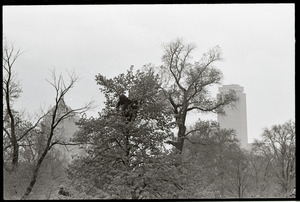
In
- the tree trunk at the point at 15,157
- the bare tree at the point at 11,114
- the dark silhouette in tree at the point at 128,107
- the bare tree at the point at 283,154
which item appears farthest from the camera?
the bare tree at the point at 283,154

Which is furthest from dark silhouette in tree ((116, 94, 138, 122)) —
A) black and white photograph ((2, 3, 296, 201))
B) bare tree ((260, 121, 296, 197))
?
bare tree ((260, 121, 296, 197))

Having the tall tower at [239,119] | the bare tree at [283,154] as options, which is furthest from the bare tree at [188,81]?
the tall tower at [239,119]

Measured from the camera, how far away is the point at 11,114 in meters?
11.1

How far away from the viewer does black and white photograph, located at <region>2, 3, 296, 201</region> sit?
7.70 meters

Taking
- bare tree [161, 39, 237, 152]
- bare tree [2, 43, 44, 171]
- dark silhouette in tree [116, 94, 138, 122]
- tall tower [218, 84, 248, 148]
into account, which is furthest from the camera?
tall tower [218, 84, 248, 148]

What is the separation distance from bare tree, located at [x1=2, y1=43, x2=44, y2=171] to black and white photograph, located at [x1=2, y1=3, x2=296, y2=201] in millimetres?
44

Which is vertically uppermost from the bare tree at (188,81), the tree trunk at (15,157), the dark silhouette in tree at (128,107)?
the bare tree at (188,81)

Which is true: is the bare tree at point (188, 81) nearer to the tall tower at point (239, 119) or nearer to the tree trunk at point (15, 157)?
the tall tower at point (239, 119)

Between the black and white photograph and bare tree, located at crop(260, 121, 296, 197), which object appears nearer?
the black and white photograph

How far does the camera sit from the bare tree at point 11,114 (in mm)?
10742

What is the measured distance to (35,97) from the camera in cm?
1689

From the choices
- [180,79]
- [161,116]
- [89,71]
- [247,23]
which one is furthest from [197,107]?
[247,23]

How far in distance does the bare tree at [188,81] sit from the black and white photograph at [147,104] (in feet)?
0.13

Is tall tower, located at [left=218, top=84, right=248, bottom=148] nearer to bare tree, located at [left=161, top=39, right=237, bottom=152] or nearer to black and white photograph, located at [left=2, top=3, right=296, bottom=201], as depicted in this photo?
black and white photograph, located at [left=2, top=3, right=296, bottom=201]
